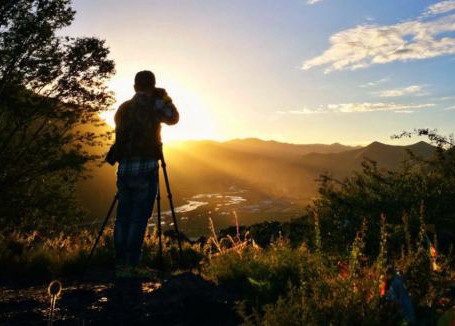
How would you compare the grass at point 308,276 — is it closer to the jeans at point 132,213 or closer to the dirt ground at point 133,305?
the dirt ground at point 133,305

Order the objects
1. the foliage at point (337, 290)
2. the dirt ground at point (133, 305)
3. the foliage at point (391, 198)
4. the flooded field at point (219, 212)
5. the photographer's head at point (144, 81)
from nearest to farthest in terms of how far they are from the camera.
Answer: the foliage at point (337, 290), the dirt ground at point (133, 305), the photographer's head at point (144, 81), the foliage at point (391, 198), the flooded field at point (219, 212)

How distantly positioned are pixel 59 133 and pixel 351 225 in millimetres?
11875

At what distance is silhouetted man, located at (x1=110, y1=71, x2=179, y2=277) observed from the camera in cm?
582

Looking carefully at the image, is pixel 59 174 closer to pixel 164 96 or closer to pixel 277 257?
pixel 164 96

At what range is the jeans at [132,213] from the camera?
5.79m

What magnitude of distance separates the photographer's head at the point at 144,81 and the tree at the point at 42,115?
9.07m

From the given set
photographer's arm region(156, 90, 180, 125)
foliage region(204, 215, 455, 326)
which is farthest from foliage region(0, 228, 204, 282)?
foliage region(204, 215, 455, 326)

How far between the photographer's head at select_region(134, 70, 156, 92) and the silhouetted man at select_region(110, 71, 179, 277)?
0.01 meters

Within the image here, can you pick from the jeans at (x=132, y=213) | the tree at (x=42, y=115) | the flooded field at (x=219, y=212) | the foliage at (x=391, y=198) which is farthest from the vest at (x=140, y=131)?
the flooded field at (x=219, y=212)

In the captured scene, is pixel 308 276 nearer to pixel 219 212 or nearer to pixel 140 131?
pixel 140 131

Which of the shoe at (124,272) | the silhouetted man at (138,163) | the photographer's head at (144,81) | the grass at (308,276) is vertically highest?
the photographer's head at (144,81)

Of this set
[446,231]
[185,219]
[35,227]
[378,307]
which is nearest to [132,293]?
[378,307]

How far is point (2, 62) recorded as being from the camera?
13.7 m

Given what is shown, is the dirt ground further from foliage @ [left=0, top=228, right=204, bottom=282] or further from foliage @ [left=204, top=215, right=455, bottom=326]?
foliage @ [left=0, top=228, right=204, bottom=282]
